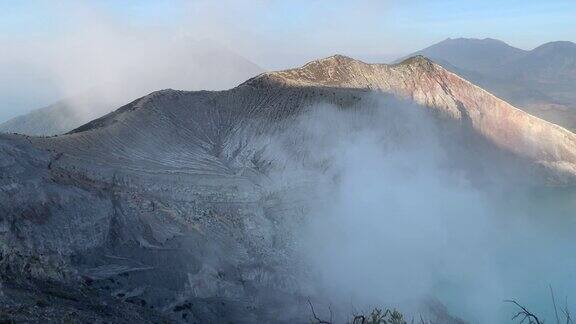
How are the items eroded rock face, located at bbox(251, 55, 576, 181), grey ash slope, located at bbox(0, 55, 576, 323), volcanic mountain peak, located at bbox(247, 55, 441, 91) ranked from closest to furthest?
grey ash slope, located at bbox(0, 55, 576, 323) < volcanic mountain peak, located at bbox(247, 55, 441, 91) < eroded rock face, located at bbox(251, 55, 576, 181)

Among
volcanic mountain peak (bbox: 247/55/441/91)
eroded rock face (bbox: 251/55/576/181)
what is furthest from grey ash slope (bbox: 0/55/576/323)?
eroded rock face (bbox: 251/55/576/181)

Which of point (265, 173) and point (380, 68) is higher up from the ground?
point (380, 68)

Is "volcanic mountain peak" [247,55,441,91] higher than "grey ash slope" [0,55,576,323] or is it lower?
higher

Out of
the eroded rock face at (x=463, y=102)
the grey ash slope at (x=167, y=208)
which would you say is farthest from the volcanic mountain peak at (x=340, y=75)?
the grey ash slope at (x=167, y=208)

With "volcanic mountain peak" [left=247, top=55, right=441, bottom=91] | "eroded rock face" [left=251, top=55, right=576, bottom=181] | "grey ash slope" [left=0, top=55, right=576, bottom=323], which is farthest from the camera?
"eroded rock face" [left=251, top=55, right=576, bottom=181]

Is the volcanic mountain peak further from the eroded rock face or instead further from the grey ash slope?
the grey ash slope

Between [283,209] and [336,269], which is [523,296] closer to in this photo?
[336,269]

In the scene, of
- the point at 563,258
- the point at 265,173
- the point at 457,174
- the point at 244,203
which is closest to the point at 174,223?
the point at 244,203

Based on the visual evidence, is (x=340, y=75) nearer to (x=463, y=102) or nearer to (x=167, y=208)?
(x=463, y=102)
